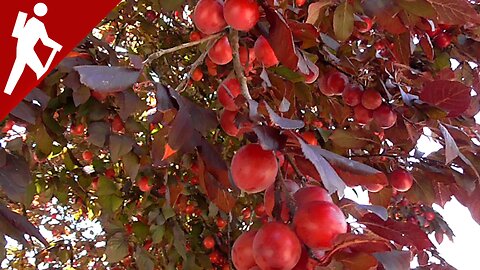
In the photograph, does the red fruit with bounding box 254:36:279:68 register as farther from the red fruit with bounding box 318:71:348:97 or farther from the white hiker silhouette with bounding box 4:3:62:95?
the white hiker silhouette with bounding box 4:3:62:95

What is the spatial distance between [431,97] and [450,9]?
0.16 meters

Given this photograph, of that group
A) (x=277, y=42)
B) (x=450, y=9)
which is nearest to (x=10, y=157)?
(x=277, y=42)

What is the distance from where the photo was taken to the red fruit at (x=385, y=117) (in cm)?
108

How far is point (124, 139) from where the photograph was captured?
1199 millimetres

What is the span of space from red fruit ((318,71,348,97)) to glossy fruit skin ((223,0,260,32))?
1.18 feet

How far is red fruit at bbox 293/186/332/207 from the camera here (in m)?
0.62

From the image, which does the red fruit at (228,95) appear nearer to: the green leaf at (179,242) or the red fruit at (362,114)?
the red fruit at (362,114)

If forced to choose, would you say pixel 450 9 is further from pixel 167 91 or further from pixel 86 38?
pixel 86 38

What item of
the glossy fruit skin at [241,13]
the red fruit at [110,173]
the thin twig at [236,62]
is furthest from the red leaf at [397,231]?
the red fruit at [110,173]

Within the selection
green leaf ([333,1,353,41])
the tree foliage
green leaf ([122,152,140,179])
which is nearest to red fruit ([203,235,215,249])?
the tree foliage

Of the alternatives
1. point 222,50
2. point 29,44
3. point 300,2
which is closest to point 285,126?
point 222,50

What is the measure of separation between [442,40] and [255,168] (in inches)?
33.4

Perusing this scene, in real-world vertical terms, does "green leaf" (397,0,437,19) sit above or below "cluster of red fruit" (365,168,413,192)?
above

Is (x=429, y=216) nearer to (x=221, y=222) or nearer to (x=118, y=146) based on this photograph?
(x=221, y=222)
